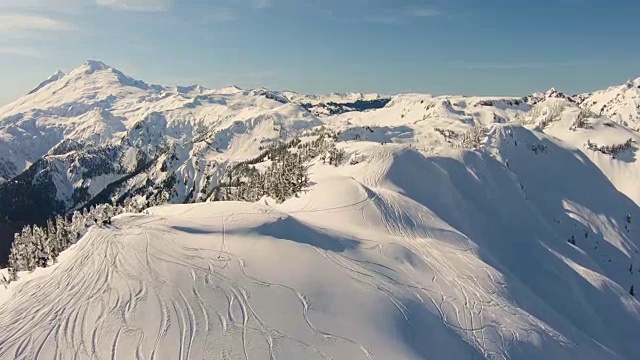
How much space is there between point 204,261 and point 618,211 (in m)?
211

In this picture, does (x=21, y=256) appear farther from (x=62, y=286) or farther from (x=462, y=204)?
(x=462, y=204)

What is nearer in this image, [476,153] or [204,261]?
[204,261]

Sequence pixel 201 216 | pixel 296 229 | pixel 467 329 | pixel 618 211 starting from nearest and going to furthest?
pixel 467 329 < pixel 296 229 < pixel 201 216 < pixel 618 211

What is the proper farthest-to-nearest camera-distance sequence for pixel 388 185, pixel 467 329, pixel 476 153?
pixel 476 153
pixel 388 185
pixel 467 329

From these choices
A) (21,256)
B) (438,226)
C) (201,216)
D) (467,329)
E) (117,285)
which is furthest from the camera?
(438,226)

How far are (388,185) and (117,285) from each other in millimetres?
74685

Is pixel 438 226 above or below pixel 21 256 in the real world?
above

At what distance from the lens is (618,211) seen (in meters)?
192

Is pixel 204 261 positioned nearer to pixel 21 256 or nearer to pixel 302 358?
pixel 302 358

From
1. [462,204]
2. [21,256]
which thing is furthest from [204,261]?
[462,204]

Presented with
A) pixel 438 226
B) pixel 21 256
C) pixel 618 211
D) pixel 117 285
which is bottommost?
pixel 618 211

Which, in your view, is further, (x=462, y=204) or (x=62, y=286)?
(x=462, y=204)

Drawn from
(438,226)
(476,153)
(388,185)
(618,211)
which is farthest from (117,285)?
(618,211)

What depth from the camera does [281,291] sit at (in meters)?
40.2
